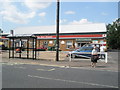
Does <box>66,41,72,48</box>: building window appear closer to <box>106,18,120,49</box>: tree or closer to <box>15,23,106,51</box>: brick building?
<box>15,23,106,51</box>: brick building

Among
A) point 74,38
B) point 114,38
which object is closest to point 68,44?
point 74,38

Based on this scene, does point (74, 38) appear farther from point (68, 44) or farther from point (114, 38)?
point (114, 38)

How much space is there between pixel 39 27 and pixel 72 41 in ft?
59.7

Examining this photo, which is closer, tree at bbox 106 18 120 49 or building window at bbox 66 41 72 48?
building window at bbox 66 41 72 48

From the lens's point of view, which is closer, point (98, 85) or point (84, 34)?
point (98, 85)

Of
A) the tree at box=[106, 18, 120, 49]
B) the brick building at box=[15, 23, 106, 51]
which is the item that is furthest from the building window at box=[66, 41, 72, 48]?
the tree at box=[106, 18, 120, 49]

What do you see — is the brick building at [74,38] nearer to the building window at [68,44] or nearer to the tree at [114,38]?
the building window at [68,44]

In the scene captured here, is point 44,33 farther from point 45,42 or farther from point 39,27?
point 39,27

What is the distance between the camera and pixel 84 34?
159 ft

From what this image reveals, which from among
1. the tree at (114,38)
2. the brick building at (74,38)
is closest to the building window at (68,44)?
the brick building at (74,38)

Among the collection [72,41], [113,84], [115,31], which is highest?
[115,31]

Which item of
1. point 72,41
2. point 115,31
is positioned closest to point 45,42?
point 72,41

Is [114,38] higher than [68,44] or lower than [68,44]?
higher

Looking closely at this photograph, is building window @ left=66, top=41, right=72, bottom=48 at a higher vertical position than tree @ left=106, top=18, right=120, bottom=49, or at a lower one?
lower
